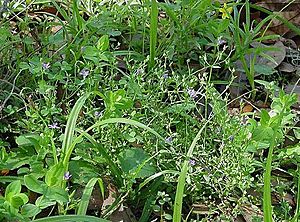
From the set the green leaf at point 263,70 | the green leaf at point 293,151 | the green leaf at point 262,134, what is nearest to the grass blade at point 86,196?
the green leaf at point 262,134

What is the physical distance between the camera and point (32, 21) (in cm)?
204

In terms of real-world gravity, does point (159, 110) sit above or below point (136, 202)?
above

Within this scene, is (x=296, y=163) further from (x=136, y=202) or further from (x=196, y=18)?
(x=196, y=18)

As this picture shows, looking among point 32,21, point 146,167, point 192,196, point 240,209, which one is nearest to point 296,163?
point 240,209

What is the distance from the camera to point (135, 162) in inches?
61.9

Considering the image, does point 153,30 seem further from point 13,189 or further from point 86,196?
point 13,189

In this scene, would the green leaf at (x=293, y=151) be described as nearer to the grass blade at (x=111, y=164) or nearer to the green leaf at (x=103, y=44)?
the grass blade at (x=111, y=164)

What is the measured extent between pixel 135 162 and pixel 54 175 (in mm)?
302

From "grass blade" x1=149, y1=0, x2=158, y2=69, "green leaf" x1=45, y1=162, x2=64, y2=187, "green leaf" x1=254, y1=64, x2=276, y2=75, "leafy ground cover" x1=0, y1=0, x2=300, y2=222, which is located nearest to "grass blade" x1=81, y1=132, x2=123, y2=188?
"leafy ground cover" x1=0, y1=0, x2=300, y2=222

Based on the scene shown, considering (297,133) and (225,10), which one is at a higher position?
(225,10)

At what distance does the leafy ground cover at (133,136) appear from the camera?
4.82ft

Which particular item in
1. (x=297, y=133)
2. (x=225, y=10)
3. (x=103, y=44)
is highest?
(x=103, y=44)

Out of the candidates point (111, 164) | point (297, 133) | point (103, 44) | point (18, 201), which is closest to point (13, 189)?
point (18, 201)

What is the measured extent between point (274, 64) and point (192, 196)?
2.60ft
